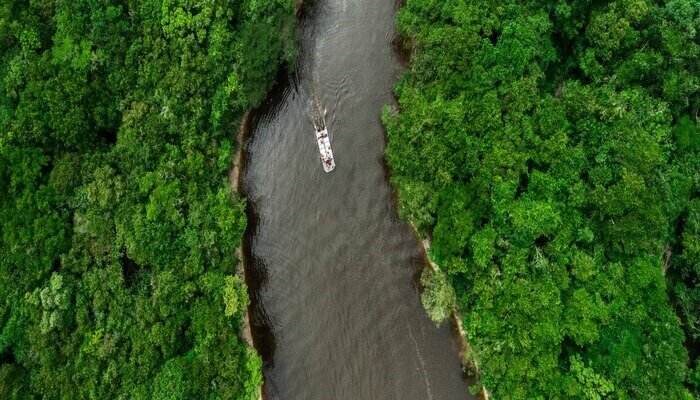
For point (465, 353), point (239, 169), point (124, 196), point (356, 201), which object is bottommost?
point (465, 353)

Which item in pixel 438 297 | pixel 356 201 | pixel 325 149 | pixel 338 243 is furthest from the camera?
pixel 325 149

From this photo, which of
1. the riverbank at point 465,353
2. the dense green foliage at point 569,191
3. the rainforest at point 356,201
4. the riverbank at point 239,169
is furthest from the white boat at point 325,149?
the riverbank at point 465,353

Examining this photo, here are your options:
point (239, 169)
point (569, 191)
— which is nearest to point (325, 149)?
point (239, 169)

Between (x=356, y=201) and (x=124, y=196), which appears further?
(x=356, y=201)

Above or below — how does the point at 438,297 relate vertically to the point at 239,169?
below

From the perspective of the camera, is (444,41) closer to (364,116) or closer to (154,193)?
(364,116)

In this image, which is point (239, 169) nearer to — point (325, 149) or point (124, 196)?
point (325, 149)

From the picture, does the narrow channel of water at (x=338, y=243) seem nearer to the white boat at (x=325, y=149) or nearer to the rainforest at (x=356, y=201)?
the rainforest at (x=356, y=201)

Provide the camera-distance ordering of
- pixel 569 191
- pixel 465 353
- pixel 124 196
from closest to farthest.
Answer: pixel 569 191 < pixel 465 353 < pixel 124 196
